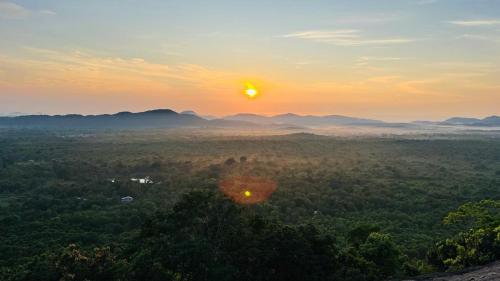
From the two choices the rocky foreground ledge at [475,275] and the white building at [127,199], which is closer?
the rocky foreground ledge at [475,275]

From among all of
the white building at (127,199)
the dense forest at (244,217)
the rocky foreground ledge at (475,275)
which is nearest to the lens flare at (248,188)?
the dense forest at (244,217)

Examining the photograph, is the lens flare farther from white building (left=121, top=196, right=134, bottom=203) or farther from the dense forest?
white building (left=121, top=196, right=134, bottom=203)

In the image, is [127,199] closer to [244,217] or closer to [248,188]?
[248,188]

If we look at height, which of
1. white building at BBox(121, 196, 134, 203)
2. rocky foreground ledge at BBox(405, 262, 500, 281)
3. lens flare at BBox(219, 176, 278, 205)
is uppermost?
rocky foreground ledge at BBox(405, 262, 500, 281)

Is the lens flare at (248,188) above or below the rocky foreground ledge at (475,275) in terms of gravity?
below

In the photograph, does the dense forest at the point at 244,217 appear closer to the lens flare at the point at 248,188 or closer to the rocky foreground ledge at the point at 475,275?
the lens flare at the point at 248,188

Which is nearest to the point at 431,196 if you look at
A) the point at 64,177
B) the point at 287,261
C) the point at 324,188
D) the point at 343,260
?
the point at 324,188

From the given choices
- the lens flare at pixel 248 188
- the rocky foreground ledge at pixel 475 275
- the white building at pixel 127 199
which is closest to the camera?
the rocky foreground ledge at pixel 475 275

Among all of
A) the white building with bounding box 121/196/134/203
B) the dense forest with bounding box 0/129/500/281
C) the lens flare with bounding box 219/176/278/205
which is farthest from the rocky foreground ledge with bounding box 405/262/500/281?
the white building with bounding box 121/196/134/203
